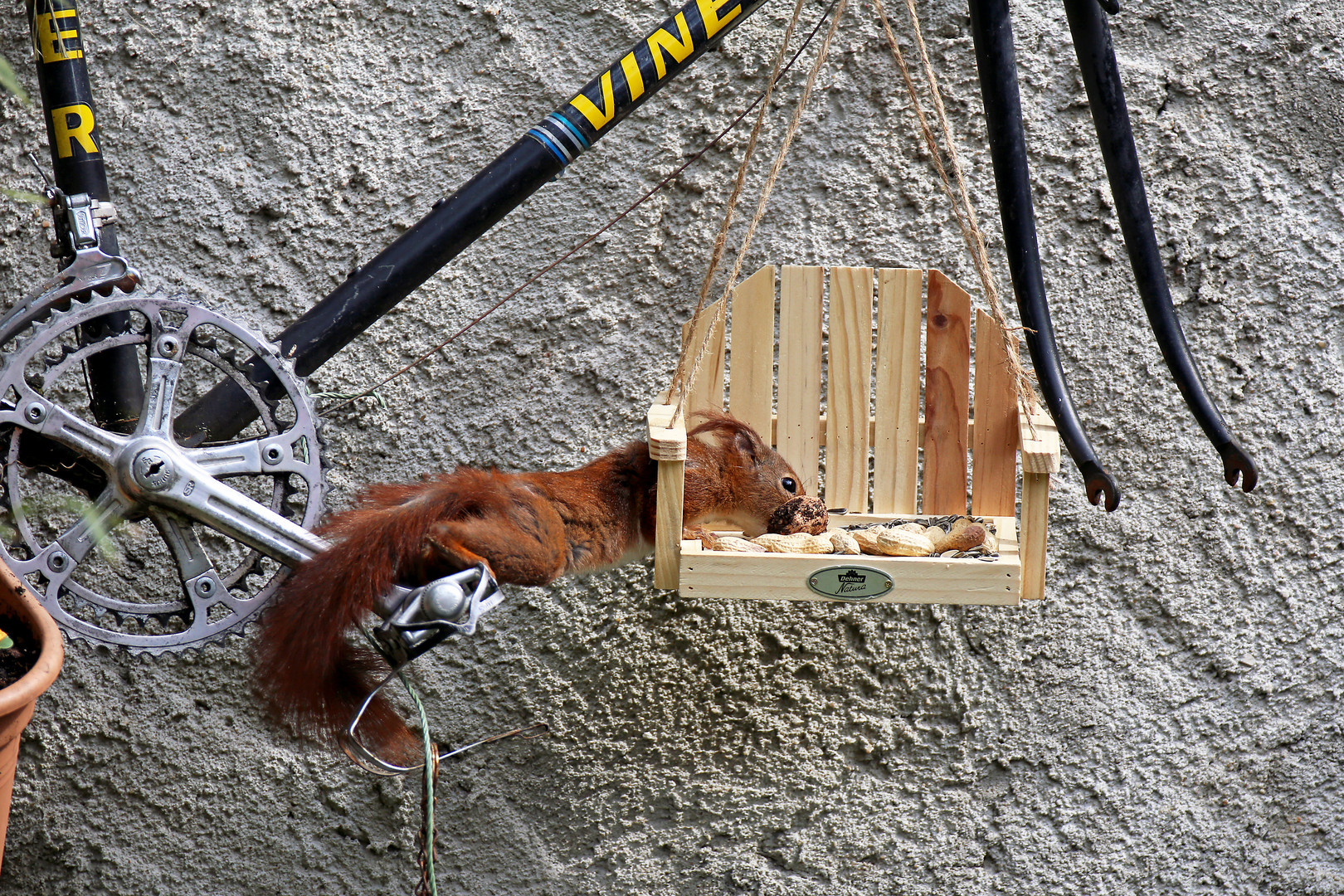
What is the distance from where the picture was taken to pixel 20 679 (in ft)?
3.21

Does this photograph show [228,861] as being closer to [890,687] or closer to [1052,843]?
[890,687]

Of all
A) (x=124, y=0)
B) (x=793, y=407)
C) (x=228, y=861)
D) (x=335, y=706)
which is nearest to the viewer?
(x=335, y=706)

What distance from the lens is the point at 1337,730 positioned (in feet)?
5.75

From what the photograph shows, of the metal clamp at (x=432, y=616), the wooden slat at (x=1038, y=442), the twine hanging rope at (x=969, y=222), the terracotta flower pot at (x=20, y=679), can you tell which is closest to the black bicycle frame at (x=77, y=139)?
the terracotta flower pot at (x=20, y=679)

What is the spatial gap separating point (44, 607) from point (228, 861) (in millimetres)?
815

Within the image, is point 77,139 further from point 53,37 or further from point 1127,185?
point 1127,185

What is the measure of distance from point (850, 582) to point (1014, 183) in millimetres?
535

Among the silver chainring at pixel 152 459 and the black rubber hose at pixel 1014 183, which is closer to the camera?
the silver chainring at pixel 152 459

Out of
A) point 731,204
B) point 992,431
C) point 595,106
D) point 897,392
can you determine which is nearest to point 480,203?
point 595,106

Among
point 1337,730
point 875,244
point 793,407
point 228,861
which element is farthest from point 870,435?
point 228,861

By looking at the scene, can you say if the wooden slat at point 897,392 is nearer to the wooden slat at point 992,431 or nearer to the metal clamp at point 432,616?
the wooden slat at point 992,431

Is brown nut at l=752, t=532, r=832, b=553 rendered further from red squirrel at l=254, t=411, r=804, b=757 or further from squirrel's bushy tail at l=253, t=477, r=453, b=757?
squirrel's bushy tail at l=253, t=477, r=453, b=757

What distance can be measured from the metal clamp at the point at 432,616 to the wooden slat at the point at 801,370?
2.12ft

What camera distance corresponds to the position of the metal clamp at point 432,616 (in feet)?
3.10
